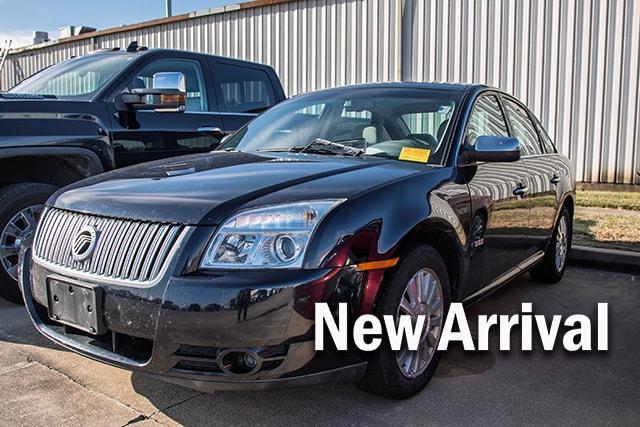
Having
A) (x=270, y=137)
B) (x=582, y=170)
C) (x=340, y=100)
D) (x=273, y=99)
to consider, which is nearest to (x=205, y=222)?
(x=270, y=137)

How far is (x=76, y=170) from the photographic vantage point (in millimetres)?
4480

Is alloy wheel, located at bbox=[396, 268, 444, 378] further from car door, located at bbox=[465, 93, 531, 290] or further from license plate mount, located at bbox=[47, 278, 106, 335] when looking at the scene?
license plate mount, located at bbox=[47, 278, 106, 335]

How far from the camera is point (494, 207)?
361 centimetres

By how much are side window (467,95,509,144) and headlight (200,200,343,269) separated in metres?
1.55

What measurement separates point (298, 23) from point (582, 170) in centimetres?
611

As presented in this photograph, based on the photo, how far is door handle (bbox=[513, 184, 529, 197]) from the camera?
3920 millimetres

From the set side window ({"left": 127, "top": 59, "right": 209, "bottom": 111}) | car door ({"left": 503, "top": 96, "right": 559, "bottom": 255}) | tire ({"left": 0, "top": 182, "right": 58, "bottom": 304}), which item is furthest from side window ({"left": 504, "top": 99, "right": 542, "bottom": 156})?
tire ({"left": 0, "top": 182, "right": 58, "bottom": 304})

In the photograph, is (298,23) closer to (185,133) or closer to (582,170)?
(582,170)

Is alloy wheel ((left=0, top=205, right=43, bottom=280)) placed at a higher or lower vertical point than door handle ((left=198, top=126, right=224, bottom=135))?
lower

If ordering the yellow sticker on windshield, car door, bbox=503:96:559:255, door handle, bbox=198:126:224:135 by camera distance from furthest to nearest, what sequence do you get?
door handle, bbox=198:126:224:135 → car door, bbox=503:96:559:255 → the yellow sticker on windshield

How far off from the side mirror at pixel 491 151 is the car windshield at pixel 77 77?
2.91m

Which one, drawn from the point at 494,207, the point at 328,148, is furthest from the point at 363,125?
the point at 494,207

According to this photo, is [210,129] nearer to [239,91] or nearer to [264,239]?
[239,91]

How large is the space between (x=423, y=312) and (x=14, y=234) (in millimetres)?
2934
